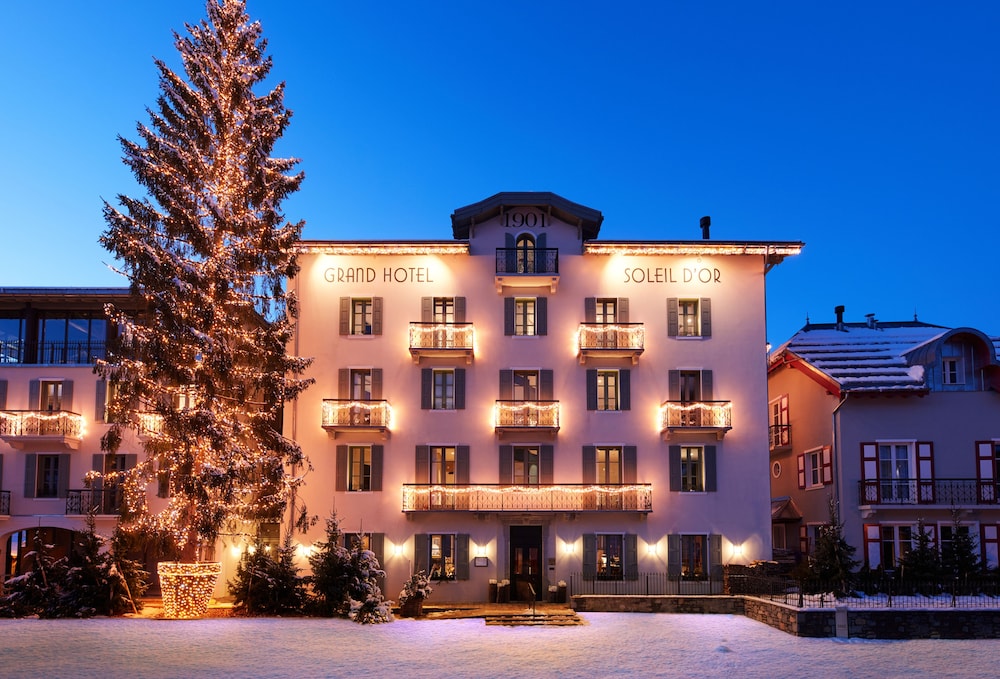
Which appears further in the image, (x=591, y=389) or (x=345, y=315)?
(x=345, y=315)

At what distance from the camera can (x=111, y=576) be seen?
27.8 m

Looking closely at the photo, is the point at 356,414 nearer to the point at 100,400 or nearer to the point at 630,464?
the point at 100,400

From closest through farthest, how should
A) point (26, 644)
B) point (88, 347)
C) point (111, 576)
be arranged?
1. point (26, 644)
2. point (111, 576)
3. point (88, 347)

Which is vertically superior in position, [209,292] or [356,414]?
[209,292]

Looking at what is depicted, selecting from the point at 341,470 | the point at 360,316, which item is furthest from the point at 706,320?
the point at 341,470

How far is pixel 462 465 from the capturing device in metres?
33.4

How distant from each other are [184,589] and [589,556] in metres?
12.9

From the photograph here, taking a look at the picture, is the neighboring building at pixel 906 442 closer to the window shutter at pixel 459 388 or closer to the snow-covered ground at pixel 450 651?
the snow-covered ground at pixel 450 651

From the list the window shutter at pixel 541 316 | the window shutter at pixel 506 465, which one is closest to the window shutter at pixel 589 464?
the window shutter at pixel 506 465

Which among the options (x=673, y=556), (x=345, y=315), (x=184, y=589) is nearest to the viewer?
(x=184, y=589)

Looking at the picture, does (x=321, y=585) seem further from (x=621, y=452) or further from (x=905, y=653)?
(x=905, y=653)

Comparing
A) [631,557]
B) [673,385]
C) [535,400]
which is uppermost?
[673,385]

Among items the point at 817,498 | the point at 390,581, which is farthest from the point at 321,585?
the point at 817,498

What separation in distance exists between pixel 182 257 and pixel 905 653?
21575 mm
